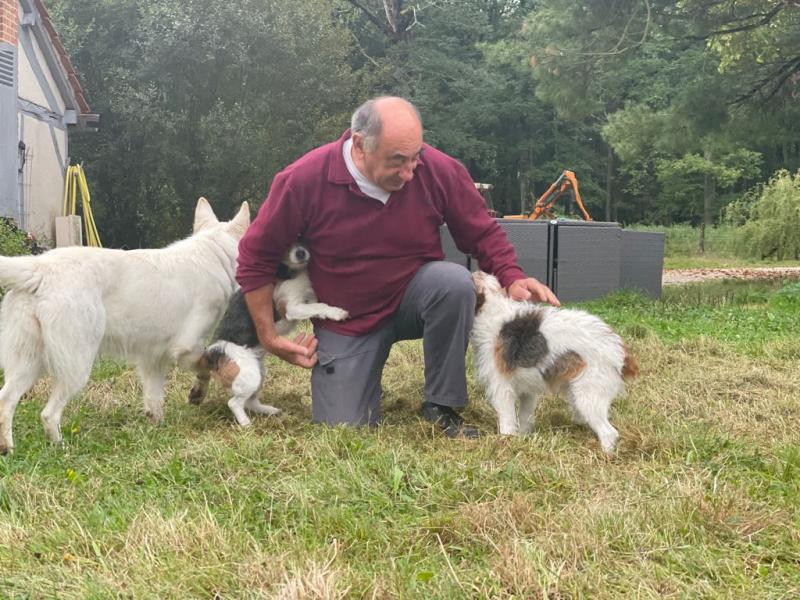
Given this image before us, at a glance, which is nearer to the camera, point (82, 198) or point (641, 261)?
point (641, 261)

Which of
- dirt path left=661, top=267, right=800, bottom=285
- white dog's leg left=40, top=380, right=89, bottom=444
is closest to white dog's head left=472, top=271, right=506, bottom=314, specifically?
white dog's leg left=40, top=380, right=89, bottom=444

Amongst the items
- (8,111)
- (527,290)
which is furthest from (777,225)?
(8,111)

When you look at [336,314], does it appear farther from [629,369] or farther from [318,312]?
[629,369]

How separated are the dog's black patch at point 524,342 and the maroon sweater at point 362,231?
0.29m

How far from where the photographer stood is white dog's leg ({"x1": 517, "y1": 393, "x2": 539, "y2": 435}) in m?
3.89

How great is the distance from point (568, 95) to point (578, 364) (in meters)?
10.3

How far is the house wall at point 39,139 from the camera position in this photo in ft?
42.6

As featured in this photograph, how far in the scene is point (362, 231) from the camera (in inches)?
151

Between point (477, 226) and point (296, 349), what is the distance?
1.15 meters

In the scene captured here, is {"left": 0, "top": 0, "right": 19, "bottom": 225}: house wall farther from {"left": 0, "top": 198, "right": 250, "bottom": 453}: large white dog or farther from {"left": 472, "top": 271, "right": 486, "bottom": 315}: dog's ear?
{"left": 472, "top": 271, "right": 486, "bottom": 315}: dog's ear

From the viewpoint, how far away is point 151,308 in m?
4.07

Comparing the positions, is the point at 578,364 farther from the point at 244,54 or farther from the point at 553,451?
the point at 244,54

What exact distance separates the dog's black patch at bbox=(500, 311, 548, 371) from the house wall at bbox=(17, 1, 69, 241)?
36.9 feet

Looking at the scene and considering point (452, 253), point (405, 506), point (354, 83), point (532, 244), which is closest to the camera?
point (405, 506)
